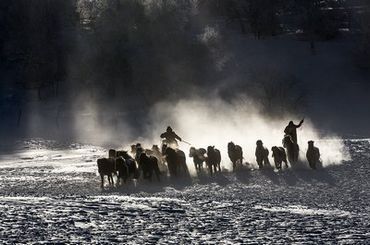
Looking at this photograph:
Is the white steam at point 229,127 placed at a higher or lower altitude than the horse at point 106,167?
higher

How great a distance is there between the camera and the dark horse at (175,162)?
90.1 feet

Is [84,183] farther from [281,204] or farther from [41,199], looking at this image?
[281,204]

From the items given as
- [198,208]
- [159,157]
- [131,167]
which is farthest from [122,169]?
[198,208]

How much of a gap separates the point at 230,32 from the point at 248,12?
3.48 metres

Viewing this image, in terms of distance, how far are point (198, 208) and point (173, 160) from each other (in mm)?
6945

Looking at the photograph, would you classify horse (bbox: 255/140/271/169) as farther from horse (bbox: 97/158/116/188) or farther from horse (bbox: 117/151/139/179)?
horse (bbox: 97/158/116/188)

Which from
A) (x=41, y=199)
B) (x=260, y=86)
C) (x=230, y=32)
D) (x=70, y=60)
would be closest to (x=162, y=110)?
(x=260, y=86)

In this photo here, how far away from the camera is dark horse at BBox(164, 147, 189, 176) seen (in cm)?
2747

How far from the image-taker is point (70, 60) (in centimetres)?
7325

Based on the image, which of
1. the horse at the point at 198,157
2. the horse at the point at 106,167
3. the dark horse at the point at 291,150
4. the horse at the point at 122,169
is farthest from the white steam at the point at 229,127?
the horse at the point at 106,167

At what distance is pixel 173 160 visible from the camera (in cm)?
2752

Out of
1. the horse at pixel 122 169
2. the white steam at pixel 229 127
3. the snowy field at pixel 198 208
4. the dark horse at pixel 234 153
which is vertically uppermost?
the white steam at pixel 229 127

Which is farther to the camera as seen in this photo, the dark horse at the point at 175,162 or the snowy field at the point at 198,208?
the dark horse at the point at 175,162

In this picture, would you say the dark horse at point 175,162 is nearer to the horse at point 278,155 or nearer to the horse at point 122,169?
the horse at point 122,169
